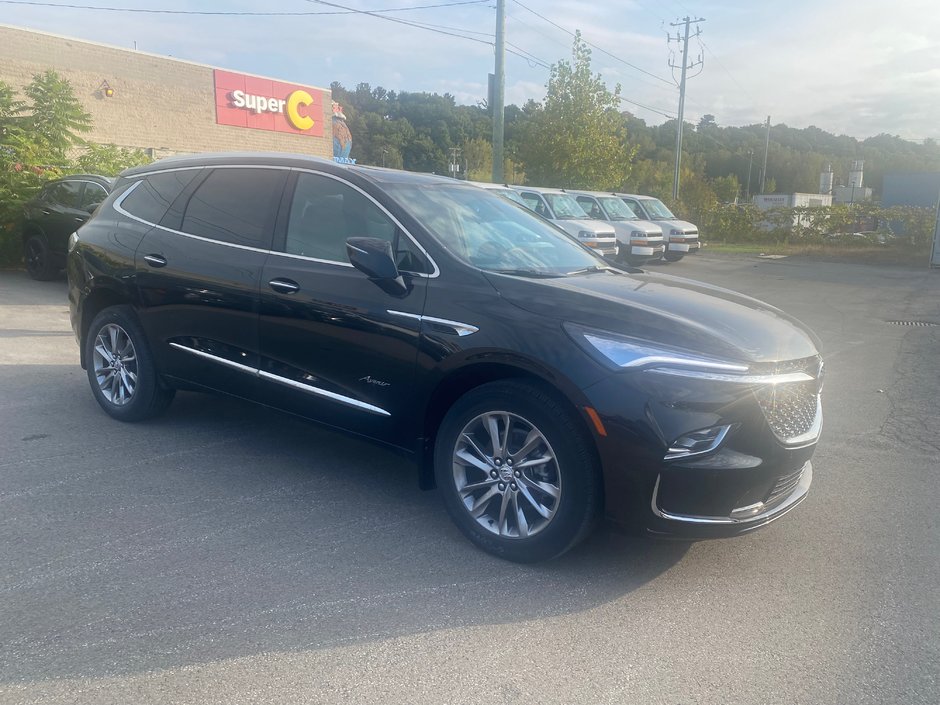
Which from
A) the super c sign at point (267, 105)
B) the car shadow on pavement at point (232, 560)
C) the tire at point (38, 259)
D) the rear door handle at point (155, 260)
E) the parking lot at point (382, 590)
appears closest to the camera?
the parking lot at point (382, 590)

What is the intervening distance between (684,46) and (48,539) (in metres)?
47.0

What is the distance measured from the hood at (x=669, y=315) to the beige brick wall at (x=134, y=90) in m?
23.7

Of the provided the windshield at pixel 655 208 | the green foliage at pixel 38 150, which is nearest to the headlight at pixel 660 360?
the green foliage at pixel 38 150

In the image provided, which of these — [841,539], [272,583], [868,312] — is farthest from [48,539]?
[868,312]

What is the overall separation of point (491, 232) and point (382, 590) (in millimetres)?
2171

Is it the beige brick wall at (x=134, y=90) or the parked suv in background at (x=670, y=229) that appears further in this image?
the beige brick wall at (x=134, y=90)

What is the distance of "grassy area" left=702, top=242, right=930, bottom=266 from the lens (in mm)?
25094

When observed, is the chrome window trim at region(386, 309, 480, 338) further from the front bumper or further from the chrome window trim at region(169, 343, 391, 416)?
the front bumper

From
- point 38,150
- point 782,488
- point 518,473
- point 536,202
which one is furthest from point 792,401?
point 536,202

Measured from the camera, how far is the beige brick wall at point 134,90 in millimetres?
22922

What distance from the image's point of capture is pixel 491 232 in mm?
4668

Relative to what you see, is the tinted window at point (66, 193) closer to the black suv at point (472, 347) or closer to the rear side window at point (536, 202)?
the black suv at point (472, 347)

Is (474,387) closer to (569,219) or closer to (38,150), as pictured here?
(38,150)

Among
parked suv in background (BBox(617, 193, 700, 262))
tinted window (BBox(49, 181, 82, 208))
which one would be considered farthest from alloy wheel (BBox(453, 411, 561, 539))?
parked suv in background (BBox(617, 193, 700, 262))
